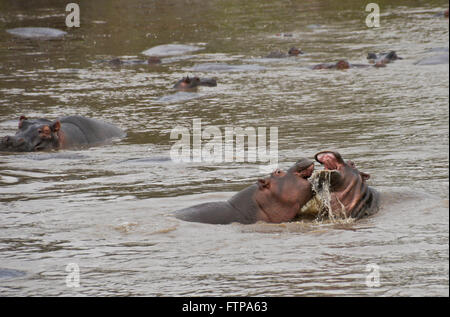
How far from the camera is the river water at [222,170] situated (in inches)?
218

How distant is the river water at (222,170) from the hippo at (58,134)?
0.20 metres

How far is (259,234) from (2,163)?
396 centimetres

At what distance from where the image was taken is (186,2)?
28.1 metres

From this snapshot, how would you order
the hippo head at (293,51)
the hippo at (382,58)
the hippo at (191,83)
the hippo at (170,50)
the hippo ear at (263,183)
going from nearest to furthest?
1. the hippo ear at (263,183)
2. the hippo at (191,83)
3. the hippo at (382,58)
4. the hippo head at (293,51)
5. the hippo at (170,50)

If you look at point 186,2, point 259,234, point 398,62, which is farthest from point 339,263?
point 186,2

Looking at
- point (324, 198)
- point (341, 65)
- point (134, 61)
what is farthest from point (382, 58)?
point (324, 198)

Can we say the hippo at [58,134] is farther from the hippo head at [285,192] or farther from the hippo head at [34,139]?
the hippo head at [285,192]

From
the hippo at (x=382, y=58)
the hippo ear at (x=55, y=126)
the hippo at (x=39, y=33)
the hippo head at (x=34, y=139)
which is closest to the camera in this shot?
the hippo head at (x=34, y=139)

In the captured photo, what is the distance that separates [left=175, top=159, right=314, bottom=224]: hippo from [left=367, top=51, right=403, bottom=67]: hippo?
8720mm

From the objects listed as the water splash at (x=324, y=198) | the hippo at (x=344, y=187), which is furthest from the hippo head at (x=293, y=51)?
the water splash at (x=324, y=198)

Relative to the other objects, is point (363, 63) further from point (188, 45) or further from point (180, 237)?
point (180, 237)

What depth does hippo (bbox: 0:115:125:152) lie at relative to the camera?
403 inches

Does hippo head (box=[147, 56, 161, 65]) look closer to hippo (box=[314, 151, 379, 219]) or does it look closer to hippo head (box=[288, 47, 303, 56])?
hippo head (box=[288, 47, 303, 56])

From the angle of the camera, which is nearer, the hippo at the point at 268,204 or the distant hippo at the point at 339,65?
the hippo at the point at 268,204
